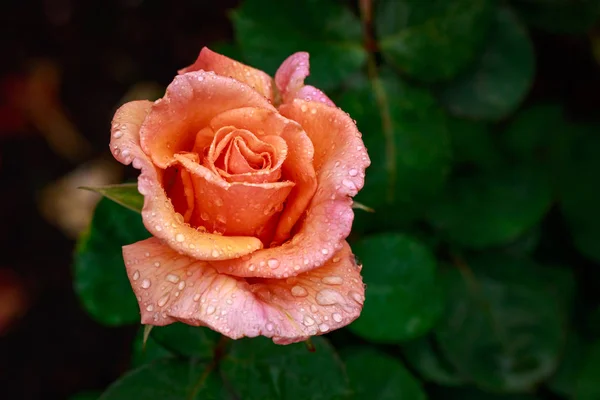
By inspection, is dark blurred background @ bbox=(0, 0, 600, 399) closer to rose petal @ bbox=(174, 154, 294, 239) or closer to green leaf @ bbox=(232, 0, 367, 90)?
green leaf @ bbox=(232, 0, 367, 90)

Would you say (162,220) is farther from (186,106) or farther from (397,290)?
(397,290)

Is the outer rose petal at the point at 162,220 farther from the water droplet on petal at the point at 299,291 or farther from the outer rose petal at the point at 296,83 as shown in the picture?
the outer rose petal at the point at 296,83

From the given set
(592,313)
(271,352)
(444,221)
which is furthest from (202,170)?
(592,313)

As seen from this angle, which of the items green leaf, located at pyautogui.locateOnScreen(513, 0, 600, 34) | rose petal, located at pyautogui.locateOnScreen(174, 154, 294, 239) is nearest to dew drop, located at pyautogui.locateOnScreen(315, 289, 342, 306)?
rose petal, located at pyautogui.locateOnScreen(174, 154, 294, 239)

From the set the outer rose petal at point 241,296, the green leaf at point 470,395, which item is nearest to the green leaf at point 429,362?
the green leaf at point 470,395

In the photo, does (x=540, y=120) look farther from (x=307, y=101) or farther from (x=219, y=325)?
(x=219, y=325)

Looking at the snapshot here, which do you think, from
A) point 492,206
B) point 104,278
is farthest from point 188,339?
point 492,206

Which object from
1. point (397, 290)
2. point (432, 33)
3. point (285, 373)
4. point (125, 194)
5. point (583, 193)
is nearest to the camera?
point (125, 194)
